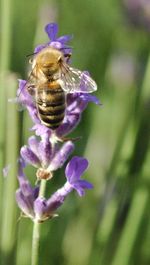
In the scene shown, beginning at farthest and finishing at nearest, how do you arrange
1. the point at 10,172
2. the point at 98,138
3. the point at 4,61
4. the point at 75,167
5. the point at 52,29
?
the point at 98,138
the point at 4,61
the point at 52,29
the point at 75,167
the point at 10,172

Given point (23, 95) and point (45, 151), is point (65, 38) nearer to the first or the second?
point (23, 95)

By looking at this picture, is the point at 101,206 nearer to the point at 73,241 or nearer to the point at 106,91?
the point at 73,241

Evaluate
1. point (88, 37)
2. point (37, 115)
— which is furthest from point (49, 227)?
point (88, 37)

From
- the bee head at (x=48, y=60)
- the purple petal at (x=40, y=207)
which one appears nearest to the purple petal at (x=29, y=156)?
the purple petal at (x=40, y=207)

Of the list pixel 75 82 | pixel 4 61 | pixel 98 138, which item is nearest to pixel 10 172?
pixel 75 82

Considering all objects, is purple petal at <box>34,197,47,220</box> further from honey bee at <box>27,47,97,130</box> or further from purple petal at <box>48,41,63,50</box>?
purple petal at <box>48,41,63,50</box>

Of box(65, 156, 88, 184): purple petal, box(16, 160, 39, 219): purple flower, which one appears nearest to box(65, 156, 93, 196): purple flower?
box(65, 156, 88, 184): purple petal

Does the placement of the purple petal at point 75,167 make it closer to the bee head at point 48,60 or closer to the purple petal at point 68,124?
the purple petal at point 68,124
